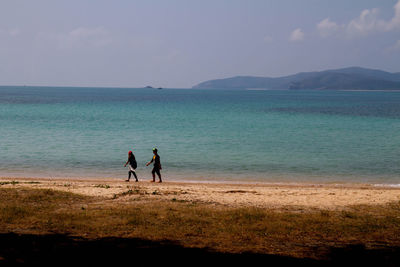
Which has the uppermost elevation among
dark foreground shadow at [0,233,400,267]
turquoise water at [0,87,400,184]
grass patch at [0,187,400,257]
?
dark foreground shadow at [0,233,400,267]

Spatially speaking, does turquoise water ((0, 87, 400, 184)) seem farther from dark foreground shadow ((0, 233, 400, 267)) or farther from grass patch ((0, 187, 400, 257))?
dark foreground shadow ((0, 233, 400, 267))

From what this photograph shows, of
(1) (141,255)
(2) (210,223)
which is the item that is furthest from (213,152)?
(1) (141,255)

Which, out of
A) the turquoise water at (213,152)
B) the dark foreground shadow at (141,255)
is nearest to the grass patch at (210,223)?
the dark foreground shadow at (141,255)

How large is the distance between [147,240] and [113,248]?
893 mm

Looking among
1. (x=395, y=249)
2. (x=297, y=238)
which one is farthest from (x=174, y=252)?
(x=395, y=249)

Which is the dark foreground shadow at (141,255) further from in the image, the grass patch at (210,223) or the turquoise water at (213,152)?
the turquoise water at (213,152)

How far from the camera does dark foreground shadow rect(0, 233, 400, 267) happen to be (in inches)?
310

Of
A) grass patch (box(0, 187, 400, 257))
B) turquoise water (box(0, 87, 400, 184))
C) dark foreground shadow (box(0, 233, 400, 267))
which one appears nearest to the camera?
dark foreground shadow (box(0, 233, 400, 267))

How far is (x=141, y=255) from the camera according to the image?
8.27 meters

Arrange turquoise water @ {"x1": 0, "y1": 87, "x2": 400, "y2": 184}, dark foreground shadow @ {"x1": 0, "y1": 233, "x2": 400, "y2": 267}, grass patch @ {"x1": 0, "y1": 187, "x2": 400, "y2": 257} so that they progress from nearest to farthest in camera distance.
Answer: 1. dark foreground shadow @ {"x1": 0, "y1": 233, "x2": 400, "y2": 267}
2. grass patch @ {"x1": 0, "y1": 187, "x2": 400, "y2": 257}
3. turquoise water @ {"x1": 0, "y1": 87, "x2": 400, "y2": 184}

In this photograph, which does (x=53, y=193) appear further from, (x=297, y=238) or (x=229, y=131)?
(x=229, y=131)

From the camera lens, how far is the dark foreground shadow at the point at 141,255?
25.8 ft

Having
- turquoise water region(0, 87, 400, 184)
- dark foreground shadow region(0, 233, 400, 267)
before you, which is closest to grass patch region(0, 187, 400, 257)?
dark foreground shadow region(0, 233, 400, 267)

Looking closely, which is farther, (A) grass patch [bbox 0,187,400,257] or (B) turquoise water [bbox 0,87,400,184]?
(B) turquoise water [bbox 0,87,400,184]
